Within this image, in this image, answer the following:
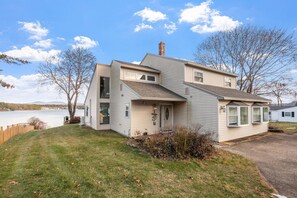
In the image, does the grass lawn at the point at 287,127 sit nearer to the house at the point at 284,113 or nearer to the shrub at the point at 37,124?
the house at the point at 284,113

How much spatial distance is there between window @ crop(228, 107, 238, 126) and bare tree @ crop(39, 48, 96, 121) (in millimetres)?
21850

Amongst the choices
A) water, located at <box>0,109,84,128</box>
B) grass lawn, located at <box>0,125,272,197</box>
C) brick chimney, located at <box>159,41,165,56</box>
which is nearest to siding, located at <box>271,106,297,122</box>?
brick chimney, located at <box>159,41,165,56</box>

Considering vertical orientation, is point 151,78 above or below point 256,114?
above

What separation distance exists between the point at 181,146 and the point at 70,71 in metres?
24.1

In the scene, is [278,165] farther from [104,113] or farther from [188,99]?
[104,113]

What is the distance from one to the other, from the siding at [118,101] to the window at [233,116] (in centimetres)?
637

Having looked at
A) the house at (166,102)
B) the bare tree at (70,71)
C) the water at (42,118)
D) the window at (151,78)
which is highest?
the bare tree at (70,71)

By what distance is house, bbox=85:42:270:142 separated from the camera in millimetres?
12148

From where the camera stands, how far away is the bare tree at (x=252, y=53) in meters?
22.0

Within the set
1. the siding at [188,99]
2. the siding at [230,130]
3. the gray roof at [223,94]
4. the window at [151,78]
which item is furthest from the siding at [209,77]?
the siding at [230,130]

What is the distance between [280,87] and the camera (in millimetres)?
23203

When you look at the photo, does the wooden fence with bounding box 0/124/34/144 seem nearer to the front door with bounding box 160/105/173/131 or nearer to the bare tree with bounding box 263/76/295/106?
the front door with bounding box 160/105/173/131

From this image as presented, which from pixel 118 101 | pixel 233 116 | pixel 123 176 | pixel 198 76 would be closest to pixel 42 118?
pixel 118 101

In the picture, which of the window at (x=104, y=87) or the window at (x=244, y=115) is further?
the window at (x=104, y=87)
